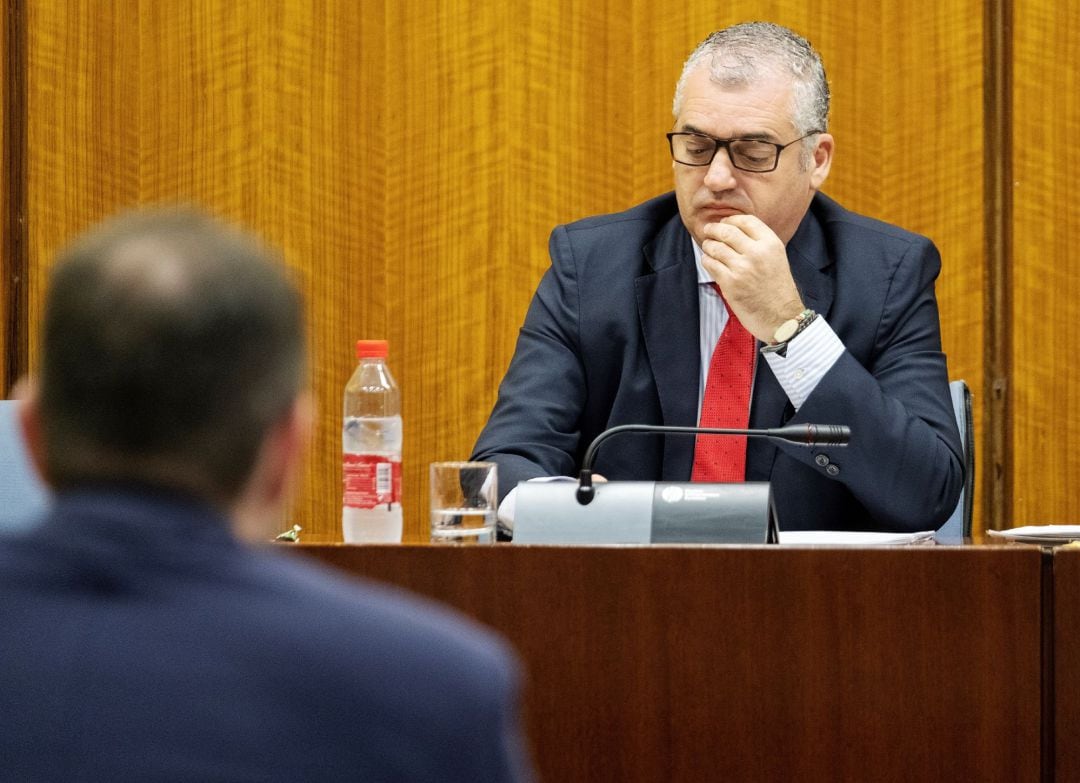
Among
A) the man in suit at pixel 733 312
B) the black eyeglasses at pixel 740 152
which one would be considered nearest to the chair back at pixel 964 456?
the man in suit at pixel 733 312

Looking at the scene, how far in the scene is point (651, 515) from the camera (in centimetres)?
Result: 156

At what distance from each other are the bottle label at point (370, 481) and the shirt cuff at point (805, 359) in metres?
0.63

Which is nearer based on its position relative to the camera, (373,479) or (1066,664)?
(1066,664)

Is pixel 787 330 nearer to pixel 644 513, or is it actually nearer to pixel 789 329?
pixel 789 329

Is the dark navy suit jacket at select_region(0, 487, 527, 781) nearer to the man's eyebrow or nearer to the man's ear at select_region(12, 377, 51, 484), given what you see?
the man's ear at select_region(12, 377, 51, 484)

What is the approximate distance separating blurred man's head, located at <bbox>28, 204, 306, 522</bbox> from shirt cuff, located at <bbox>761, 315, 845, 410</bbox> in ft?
4.89

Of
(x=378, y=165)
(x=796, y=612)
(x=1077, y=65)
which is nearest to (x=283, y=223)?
(x=378, y=165)

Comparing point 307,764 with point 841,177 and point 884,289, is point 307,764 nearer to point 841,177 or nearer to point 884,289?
point 884,289

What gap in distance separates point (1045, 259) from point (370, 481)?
1836 millimetres

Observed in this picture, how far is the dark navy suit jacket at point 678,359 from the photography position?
2164 mm

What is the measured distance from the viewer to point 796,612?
1461 mm

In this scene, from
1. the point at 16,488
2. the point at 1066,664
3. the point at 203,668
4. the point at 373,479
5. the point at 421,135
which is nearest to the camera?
the point at 203,668

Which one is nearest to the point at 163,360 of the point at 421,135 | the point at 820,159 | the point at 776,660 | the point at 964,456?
the point at 776,660

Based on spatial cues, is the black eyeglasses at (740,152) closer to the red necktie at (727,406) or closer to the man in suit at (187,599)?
the red necktie at (727,406)
